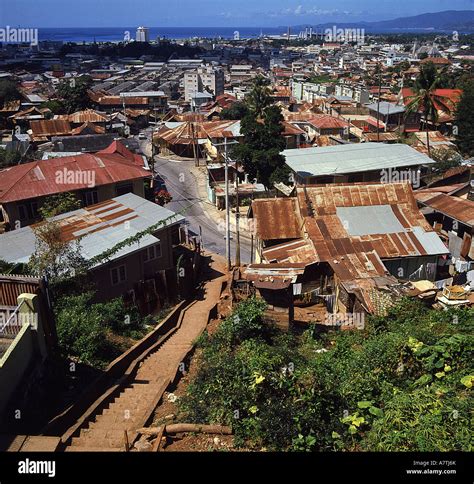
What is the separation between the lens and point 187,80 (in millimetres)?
95188

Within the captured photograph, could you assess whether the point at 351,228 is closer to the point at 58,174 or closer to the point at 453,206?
the point at 453,206

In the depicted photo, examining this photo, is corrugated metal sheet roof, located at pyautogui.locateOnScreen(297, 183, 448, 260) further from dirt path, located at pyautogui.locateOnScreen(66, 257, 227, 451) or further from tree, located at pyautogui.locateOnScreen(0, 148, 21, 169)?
tree, located at pyautogui.locateOnScreen(0, 148, 21, 169)

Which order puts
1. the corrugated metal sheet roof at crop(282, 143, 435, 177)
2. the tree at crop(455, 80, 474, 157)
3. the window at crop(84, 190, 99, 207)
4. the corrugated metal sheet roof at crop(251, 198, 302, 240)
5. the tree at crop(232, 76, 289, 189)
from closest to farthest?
the corrugated metal sheet roof at crop(251, 198, 302, 240), the window at crop(84, 190, 99, 207), the corrugated metal sheet roof at crop(282, 143, 435, 177), the tree at crop(232, 76, 289, 189), the tree at crop(455, 80, 474, 157)

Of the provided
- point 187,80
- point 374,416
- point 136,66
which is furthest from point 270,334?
point 136,66

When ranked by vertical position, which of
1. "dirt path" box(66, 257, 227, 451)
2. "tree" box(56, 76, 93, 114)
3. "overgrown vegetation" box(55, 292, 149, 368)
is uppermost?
"tree" box(56, 76, 93, 114)

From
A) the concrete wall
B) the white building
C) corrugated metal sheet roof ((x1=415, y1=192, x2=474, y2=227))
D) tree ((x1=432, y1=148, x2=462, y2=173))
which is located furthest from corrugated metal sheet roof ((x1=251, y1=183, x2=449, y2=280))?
the white building

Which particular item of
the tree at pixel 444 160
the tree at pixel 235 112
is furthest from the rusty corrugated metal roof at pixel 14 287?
the tree at pixel 235 112

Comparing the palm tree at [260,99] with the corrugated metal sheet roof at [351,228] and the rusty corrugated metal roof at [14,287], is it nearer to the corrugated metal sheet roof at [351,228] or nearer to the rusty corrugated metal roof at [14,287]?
the corrugated metal sheet roof at [351,228]

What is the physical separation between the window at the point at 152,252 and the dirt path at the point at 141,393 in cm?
284

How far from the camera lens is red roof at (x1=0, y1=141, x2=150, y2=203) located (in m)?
25.1

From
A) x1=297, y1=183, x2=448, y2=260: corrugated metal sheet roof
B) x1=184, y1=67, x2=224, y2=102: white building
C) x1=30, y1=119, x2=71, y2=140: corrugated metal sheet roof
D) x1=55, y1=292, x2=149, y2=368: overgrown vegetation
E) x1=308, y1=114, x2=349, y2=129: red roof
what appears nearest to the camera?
x1=55, y1=292, x2=149, y2=368: overgrown vegetation

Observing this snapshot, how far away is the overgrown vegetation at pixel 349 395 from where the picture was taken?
8.55 metres

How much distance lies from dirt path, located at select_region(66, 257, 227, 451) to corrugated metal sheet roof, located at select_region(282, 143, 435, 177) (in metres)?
17.0
